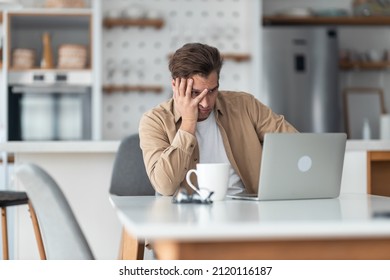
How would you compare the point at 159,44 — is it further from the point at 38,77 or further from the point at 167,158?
the point at 167,158

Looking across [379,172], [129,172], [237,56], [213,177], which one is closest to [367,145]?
[379,172]

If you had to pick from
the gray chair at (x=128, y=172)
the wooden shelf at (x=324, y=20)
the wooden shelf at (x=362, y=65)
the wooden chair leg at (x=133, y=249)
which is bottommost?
the wooden chair leg at (x=133, y=249)

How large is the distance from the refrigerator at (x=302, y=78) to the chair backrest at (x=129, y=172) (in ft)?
9.23

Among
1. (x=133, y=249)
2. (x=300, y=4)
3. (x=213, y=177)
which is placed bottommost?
(x=133, y=249)

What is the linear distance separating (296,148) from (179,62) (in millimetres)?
650

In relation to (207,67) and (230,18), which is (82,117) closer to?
(230,18)

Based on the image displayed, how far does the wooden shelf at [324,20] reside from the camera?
5.73 metres

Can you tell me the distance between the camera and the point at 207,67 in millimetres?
2297

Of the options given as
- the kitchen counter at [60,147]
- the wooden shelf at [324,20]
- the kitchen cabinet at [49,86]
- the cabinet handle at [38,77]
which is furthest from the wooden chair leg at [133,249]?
the wooden shelf at [324,20]

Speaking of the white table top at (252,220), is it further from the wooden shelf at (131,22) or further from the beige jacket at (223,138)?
the wooden shelf at (131,22)

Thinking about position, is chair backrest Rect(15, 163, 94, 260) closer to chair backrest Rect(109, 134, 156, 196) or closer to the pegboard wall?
chair backrest Rect(109, 134, 156, 196)

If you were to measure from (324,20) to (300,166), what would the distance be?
4.21 m

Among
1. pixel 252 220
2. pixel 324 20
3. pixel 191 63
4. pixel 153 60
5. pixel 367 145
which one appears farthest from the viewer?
pixel 324 20

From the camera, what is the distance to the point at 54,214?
1299mm
